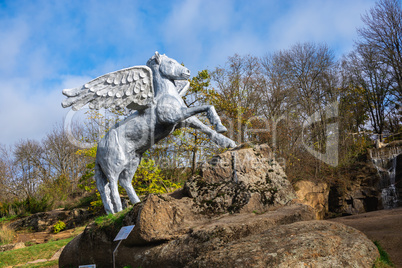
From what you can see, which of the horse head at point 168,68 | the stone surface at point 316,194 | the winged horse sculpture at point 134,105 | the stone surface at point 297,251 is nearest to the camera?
the stone surface at point 297,251

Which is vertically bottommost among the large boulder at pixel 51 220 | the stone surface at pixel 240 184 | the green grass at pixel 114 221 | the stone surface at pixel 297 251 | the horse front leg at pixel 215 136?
the large boulder at pixel 51 220

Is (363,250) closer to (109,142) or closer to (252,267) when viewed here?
(252,267)

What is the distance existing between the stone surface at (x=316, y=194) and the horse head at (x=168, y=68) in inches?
365

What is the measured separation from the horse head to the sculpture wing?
9.1 inches

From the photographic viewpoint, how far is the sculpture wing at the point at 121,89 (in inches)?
233

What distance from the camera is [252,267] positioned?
276 cm

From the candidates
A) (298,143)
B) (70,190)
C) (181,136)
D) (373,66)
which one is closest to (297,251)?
(181,136)

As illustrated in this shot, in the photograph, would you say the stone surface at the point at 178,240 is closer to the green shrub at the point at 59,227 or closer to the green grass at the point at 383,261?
the green grass at the point at 383,261

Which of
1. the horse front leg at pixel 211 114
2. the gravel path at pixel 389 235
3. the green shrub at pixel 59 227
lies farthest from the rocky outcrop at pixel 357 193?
the green shrub at pixel 59 227

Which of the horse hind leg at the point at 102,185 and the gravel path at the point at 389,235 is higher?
the horse hind leg at the point at 102,185

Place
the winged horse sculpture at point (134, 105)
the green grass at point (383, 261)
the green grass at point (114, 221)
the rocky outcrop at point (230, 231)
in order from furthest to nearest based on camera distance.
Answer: the winged horse sculpture at point (134, 105)
the green grass at point (114, 221)
the green grass at point (383, 261)
the rocky outcrop at point (230, 231)

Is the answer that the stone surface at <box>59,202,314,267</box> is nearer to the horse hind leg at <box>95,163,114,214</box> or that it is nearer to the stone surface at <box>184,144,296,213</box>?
the stone surface at <box>184,144,296,213</box>

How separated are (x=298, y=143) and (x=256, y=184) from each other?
11795 mm

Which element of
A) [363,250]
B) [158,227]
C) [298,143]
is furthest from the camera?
[298,143]
